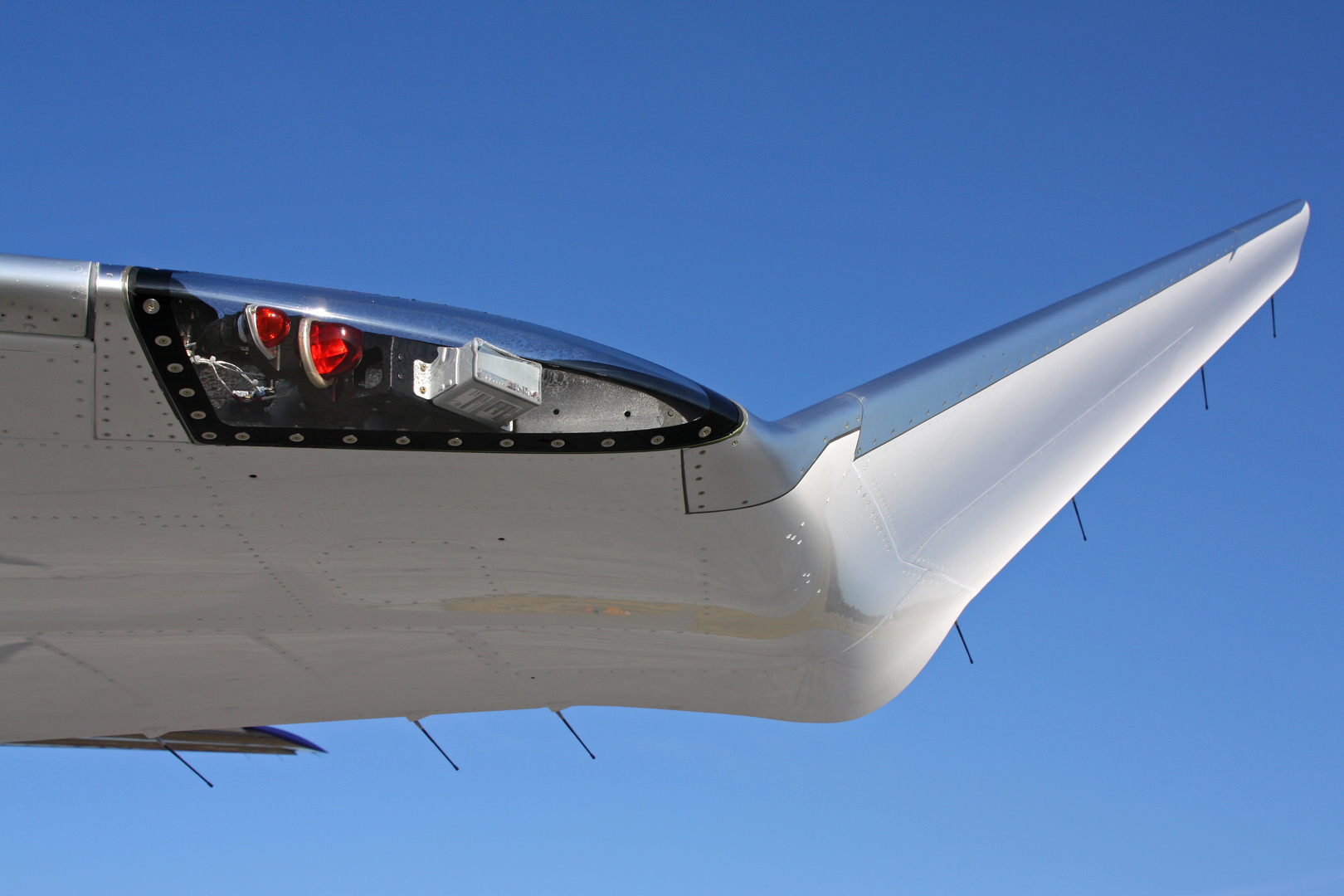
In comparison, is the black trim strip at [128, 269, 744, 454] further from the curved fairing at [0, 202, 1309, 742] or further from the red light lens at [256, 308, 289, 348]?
the red light lens at [256, 308, 289, 348]

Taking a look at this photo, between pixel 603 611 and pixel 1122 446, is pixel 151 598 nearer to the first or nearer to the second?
pixel 603 611

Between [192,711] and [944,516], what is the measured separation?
8.12 meters

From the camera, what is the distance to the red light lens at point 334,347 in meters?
6.29

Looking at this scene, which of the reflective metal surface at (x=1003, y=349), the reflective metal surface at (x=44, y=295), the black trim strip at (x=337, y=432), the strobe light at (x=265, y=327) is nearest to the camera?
the reflective metal surface at (x=44, y=295)

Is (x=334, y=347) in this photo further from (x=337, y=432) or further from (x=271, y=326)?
(x=337, y=432)

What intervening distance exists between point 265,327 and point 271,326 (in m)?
0.04

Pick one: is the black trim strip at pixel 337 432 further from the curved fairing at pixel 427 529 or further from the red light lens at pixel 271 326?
the red light lens at pixel 271 326

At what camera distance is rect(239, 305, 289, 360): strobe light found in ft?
20.1

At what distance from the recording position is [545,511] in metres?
7.27

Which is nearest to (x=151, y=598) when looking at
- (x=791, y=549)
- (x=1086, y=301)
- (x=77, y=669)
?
(x=77, y=669)

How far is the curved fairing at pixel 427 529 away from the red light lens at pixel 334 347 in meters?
0.05

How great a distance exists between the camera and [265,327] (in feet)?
20.2

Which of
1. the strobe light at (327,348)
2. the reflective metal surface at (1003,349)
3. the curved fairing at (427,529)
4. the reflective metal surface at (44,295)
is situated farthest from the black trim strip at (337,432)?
the reflective metal surface at (1003,349)

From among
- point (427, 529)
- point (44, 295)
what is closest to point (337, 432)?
point (427, 529)
